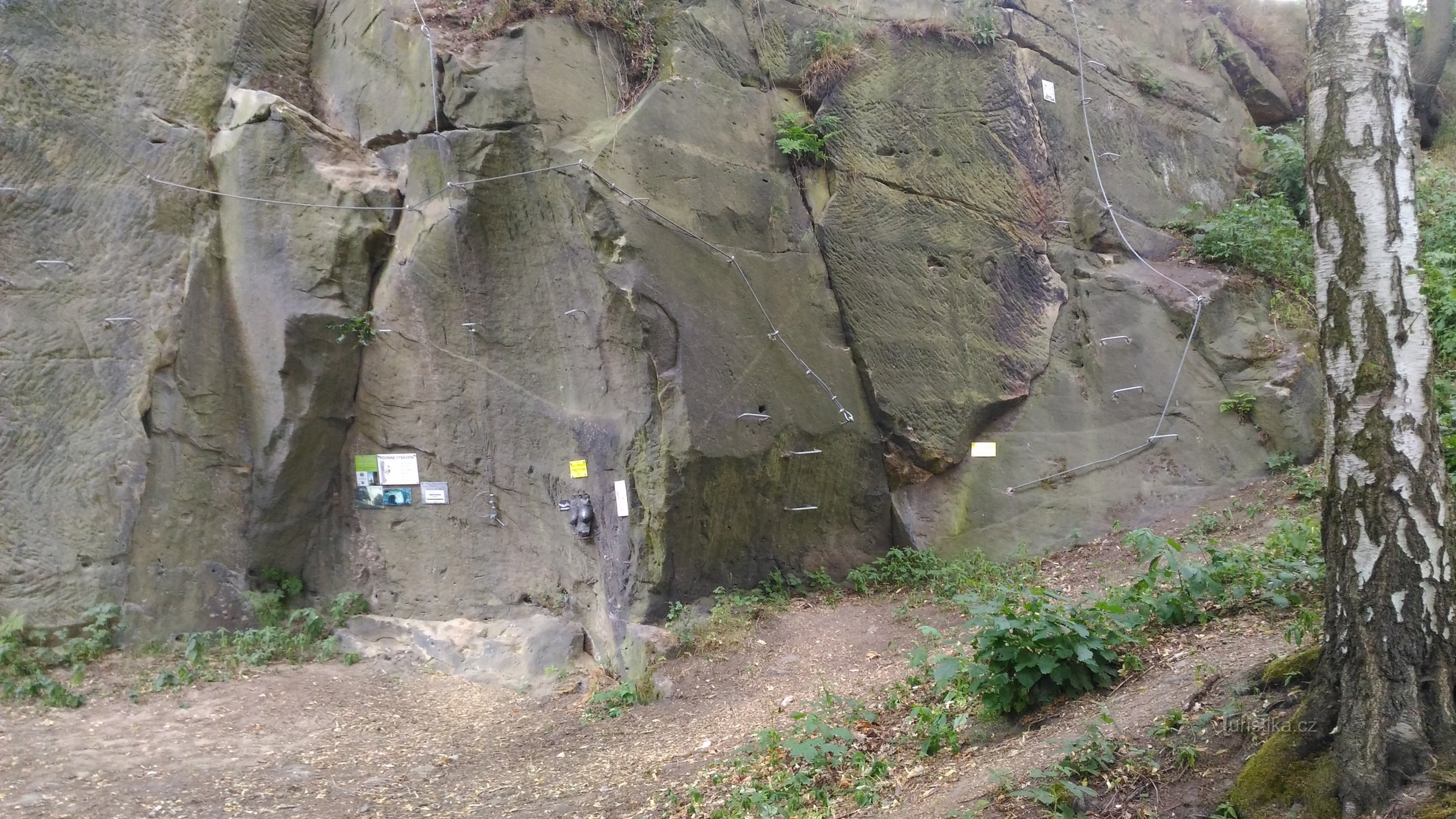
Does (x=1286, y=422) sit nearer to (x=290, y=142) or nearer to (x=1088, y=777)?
(x=1088, y=777)

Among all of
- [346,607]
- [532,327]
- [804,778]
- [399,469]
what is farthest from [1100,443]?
[346,607]

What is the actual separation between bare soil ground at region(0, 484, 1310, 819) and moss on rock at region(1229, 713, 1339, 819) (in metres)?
0.15

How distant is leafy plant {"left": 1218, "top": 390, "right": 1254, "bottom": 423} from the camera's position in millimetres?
8734

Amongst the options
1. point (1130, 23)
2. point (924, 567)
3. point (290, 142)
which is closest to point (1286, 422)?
point (924, 567)

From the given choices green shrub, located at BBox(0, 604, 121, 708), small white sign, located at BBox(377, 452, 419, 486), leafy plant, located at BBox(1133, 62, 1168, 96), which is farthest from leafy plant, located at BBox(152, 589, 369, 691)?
leafy plant, located at BBox(1133, 62, 1168, 96)

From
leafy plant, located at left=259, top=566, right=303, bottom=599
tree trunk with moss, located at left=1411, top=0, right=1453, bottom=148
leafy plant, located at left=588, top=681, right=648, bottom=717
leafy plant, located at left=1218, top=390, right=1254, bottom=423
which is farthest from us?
tree trunk with moss, located at left=1411, top=0, right=1453, bottom=148

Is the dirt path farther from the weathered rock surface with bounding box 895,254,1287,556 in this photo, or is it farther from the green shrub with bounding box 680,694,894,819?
the weathered rock surface with bounding box 895,254,1287,556

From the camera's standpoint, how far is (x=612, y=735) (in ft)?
20.4

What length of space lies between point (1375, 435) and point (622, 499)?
204 inches

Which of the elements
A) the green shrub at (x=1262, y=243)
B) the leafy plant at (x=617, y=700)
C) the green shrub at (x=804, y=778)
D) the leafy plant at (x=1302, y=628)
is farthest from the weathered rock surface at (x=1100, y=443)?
the leafy plant at (x=1302, y=628)

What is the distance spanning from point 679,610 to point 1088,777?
4.05 metres

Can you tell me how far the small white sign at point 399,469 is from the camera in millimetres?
8320

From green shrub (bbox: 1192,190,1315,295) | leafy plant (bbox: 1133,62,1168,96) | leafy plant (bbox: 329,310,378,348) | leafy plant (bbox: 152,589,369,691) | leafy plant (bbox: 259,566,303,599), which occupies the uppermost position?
leafy plant (bbox: 1133,62,1168,96)

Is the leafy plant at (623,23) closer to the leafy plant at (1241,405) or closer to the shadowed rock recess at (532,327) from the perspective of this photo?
the shadowed rock recess at (532,327)
